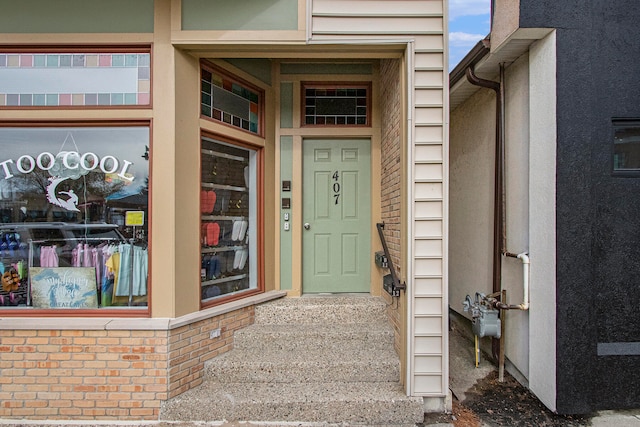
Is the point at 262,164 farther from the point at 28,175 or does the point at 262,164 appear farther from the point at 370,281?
the point at 28,175

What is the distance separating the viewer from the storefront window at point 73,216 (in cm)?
297

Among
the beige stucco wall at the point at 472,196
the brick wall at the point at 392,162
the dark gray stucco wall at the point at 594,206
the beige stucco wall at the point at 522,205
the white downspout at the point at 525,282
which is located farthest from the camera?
the beige stucco wall at the point at 472,196

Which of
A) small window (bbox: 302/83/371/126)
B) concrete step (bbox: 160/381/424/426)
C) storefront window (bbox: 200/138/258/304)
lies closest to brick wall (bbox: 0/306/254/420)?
concrete step (bbox: 160/381/424/426)

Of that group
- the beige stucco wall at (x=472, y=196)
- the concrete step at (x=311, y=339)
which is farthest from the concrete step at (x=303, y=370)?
the beige stucco wall at (x=472, y=196)

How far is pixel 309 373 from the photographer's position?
307cm

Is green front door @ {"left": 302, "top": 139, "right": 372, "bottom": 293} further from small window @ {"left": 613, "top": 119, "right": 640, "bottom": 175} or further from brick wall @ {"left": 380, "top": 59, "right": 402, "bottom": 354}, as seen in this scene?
small window @ {"left": 613, "top": 119, "right": 640, "bottom": 175}

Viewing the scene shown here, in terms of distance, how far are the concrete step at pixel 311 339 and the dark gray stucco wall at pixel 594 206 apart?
146 cm

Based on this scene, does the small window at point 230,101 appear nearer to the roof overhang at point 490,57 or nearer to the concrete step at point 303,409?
the roof overhang at point 490,57

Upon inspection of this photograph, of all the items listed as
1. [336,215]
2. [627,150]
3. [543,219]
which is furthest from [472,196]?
[336,215]

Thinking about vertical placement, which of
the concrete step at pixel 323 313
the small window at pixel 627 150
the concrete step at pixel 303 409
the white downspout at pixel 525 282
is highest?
the small window at pixel 627 150

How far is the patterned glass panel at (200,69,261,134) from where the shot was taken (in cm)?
332

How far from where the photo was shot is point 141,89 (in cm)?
295

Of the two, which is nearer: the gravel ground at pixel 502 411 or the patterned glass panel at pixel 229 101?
the gravel ground at pixel 502 411

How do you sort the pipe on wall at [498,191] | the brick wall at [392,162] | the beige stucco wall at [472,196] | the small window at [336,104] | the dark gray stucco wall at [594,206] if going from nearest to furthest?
the dark gray stucco wall at [594,206] < the brick wall at [392,162] < the pipe on wall at [498,191] < the beige stucco wall at [472,196] < the small window at [336,104]
